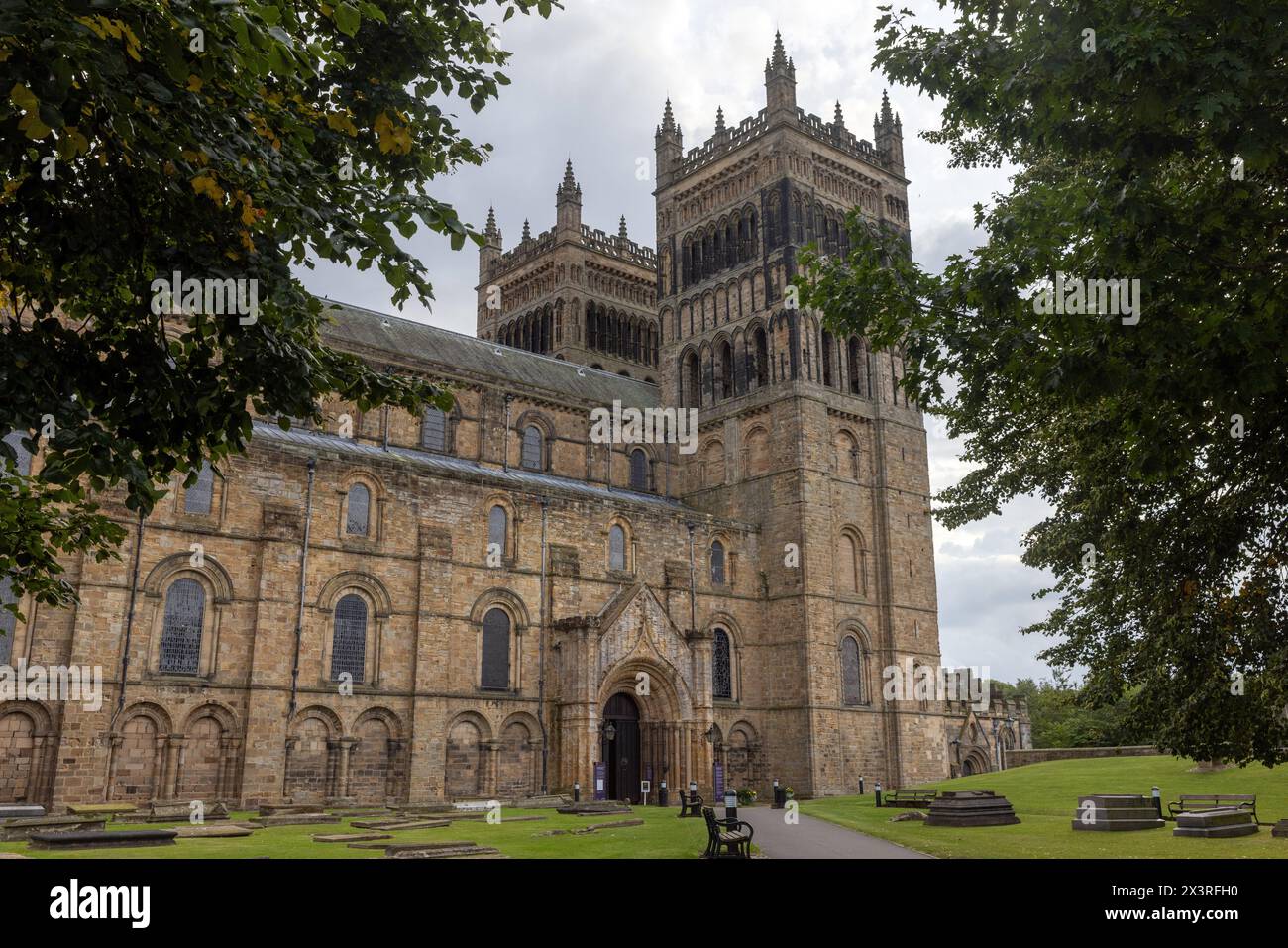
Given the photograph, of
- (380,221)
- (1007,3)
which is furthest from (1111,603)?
(380,221)

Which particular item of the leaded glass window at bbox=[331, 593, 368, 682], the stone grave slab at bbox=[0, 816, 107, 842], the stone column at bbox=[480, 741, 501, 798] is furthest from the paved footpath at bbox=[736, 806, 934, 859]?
the leaded glass window at bbox=[331, 593, 368, 682]

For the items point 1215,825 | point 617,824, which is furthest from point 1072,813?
point 617,824

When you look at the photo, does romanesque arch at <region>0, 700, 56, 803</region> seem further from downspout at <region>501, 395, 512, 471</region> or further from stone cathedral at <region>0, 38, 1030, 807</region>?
downspout at <region>501, 395, 512, 471</region>

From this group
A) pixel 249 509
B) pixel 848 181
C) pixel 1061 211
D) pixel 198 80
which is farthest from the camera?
pixel 848 181

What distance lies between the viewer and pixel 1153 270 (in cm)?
976

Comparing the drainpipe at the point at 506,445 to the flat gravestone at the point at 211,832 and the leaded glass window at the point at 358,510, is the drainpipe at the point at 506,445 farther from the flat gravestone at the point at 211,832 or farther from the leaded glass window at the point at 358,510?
the flat gravestone at the point at 211,832

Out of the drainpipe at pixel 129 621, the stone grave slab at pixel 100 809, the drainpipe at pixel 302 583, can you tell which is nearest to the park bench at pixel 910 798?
the drainpipe at pixel 302 583

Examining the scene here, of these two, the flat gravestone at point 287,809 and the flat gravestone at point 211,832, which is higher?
the flat gravestone at point 211,832

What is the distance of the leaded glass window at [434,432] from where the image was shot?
43.0 metres

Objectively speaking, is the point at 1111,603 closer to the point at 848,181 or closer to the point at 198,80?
the point at 198,80

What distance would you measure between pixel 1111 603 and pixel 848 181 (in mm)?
38311

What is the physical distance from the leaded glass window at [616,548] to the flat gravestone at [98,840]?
25086mm

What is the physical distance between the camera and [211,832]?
21078mm

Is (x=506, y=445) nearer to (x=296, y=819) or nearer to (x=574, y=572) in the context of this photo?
(x=574, y=572)
